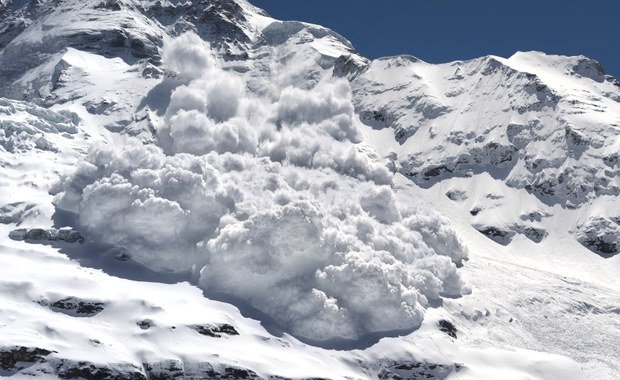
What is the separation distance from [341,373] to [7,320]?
73.3 m

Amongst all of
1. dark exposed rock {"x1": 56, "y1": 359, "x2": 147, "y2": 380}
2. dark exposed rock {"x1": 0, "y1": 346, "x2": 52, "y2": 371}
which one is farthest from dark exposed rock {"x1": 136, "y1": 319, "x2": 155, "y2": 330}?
dark exposed rock {"x1": 0, "y1": 346, "x2": 52, "y2": 371}

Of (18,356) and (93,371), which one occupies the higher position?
(18,356)

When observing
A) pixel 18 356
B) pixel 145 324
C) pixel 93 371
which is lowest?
pixel 93 371

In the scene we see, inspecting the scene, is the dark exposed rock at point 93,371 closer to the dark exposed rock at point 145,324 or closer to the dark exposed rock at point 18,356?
the dark exposed rock at point 18,356

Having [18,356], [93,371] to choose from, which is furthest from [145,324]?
[18,356]

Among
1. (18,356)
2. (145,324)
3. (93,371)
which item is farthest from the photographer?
(145,324)

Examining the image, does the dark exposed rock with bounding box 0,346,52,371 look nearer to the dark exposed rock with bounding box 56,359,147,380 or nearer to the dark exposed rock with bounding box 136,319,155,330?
the dark exposed rock with bounding box 56,359,147,380

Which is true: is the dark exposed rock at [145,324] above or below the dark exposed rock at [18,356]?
above

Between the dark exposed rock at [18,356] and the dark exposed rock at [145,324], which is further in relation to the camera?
the dark exposed rock at [145,324]

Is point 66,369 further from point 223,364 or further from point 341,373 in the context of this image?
point 341,373

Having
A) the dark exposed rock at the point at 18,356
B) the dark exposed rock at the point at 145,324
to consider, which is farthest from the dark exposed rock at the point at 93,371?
the dark exposed rock at the point at 145,324

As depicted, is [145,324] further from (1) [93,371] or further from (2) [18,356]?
(2) [18,356]

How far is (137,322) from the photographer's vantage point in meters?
197

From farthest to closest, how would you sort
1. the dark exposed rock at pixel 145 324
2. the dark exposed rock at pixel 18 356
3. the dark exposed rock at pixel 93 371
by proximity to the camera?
1. the dark exposed rock at pixel 145 324
2. the dark exposed rock at pixel 93 371
3. the dark exposed rock at pixel 18 356
